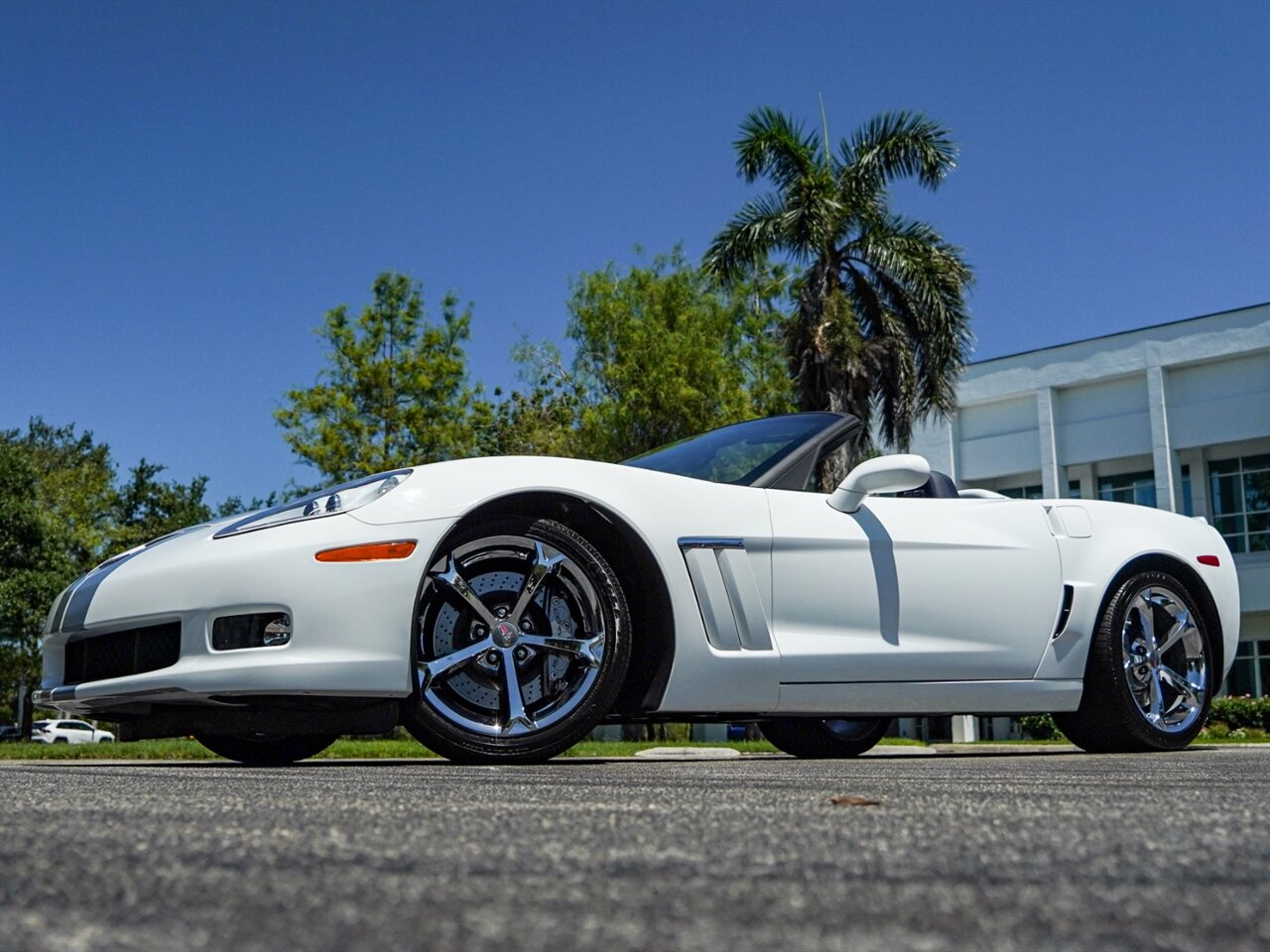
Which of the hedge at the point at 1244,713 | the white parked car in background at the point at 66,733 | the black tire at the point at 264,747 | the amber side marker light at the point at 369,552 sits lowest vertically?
the white parked car in background at the point at 66,733

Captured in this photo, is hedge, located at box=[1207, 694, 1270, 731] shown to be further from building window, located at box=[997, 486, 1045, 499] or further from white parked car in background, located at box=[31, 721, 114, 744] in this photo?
white parked car in background, located at box=[31, 721, 114, 744]

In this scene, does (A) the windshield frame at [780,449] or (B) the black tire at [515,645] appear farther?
(A) the windshield frame at [780,449]

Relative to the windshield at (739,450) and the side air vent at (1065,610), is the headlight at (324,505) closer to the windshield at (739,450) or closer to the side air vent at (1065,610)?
the windshield at (739,450)

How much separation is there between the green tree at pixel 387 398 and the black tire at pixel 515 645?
18.6 metres

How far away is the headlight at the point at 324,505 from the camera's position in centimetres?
412

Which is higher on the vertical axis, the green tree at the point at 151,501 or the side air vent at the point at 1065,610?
the green tree at the point at 151,501

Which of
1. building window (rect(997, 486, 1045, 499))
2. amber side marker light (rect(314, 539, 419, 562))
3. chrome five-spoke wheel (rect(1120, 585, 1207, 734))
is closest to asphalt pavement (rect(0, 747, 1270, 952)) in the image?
amber side marker light (rect(314, 539, 419, 562))

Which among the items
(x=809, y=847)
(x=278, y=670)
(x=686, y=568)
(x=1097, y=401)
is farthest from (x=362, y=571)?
(x=1097, y=401)

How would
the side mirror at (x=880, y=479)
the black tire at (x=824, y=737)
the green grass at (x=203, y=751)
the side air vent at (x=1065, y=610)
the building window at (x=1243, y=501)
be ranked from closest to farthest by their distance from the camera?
the side mirror at (x=880, y=479) → the side air vent at (x=1065, y=610) → the black tire at (x=824, y=737) → the green grass at (x=203, y=751) → the building window at (x=1243, y=501)

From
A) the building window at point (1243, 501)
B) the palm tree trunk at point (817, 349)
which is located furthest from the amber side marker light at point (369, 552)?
the building window at point (1243, 501)

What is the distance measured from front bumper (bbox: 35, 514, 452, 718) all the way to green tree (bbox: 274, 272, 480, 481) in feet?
61.0

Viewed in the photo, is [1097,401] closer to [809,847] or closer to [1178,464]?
[1178,464]

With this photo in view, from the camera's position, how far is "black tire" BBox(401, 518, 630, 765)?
4.12m

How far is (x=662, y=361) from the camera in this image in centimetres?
2339
